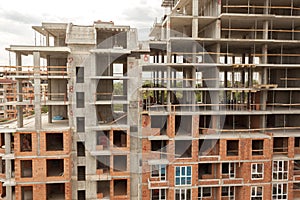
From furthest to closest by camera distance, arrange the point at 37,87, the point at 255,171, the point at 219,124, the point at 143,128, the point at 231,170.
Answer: the point at 231,170
the point at 219,124
the point at 255,171
the point at 143,128
the point at 37,87

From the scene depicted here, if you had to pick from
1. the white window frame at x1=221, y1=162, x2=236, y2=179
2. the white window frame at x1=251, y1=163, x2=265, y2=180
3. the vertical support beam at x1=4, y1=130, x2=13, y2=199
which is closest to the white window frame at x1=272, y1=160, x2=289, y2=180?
the white window frame at x1=251, y1=163, x2=265, y2=180

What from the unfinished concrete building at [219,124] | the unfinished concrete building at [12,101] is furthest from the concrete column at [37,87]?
the unfinished concrete building at [219,124]

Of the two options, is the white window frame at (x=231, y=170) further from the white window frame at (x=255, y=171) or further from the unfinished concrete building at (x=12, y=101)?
the unfinished concrete building at (x=12, y=101)

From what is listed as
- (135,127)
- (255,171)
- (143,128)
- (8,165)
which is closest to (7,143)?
(8,165)

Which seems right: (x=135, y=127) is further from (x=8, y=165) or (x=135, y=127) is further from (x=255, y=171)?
(x=255, y=171)

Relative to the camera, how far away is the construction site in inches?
660

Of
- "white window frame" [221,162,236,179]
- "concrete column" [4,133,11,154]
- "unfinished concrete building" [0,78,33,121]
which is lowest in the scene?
"white window frame" [221,162,236,179]

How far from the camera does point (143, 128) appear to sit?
693 inches

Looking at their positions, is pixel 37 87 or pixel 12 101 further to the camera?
pixel 12 101

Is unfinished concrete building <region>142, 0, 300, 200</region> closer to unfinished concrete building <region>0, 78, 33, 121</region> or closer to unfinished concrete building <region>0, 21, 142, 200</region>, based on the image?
unfinished concrete building <region>0, 21, 142, 200</region>

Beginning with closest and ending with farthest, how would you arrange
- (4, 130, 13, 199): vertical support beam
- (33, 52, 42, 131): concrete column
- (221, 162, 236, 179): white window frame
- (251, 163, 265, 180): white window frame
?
(33, 52, 42, 131): concrete column, (4, 130, 13, 199): vertical support beam, (251, 163, 265, 180): white window frame, (221, 162, 236, 179): white window frame

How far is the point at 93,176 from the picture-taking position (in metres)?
17.3

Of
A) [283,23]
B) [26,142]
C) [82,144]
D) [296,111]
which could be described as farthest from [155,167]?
[283,23]

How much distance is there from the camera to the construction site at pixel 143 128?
16.8m
